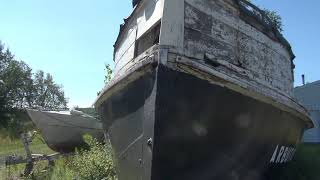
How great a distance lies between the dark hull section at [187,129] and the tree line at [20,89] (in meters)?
36.2

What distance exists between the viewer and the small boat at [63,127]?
11.5 meters

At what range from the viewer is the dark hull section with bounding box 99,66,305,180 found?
4.67 metres

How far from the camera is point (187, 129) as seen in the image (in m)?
Result: 4.79

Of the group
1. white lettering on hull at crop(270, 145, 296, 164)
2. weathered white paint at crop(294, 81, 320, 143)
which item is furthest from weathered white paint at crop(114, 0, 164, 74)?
weathered white paint at crop(294, 81, 320, 143)

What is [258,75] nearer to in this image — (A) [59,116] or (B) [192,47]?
(B) [192,47]

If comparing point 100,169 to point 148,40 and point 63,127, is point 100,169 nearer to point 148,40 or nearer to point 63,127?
point 148,40

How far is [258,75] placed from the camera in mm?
5754

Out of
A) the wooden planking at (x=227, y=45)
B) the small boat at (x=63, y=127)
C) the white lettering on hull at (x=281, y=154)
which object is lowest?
the white lettering on hull at (x=281, y=154)

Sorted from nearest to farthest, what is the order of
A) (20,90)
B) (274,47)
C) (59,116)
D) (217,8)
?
1. (217,8)
2. (274,47)
3. (59,116)
4. (20,90)

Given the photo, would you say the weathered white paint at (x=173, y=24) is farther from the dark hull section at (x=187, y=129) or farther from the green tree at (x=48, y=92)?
the green tree at (x=48, y=92)

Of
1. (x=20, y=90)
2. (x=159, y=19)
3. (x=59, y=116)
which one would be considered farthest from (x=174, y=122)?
(x=20, y=90)

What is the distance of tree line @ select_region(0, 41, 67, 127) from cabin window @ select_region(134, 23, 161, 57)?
117 feet

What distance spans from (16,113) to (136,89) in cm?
4212

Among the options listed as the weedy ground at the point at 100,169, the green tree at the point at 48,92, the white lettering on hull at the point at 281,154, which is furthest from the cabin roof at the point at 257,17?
the green tree at the point at 48,92
